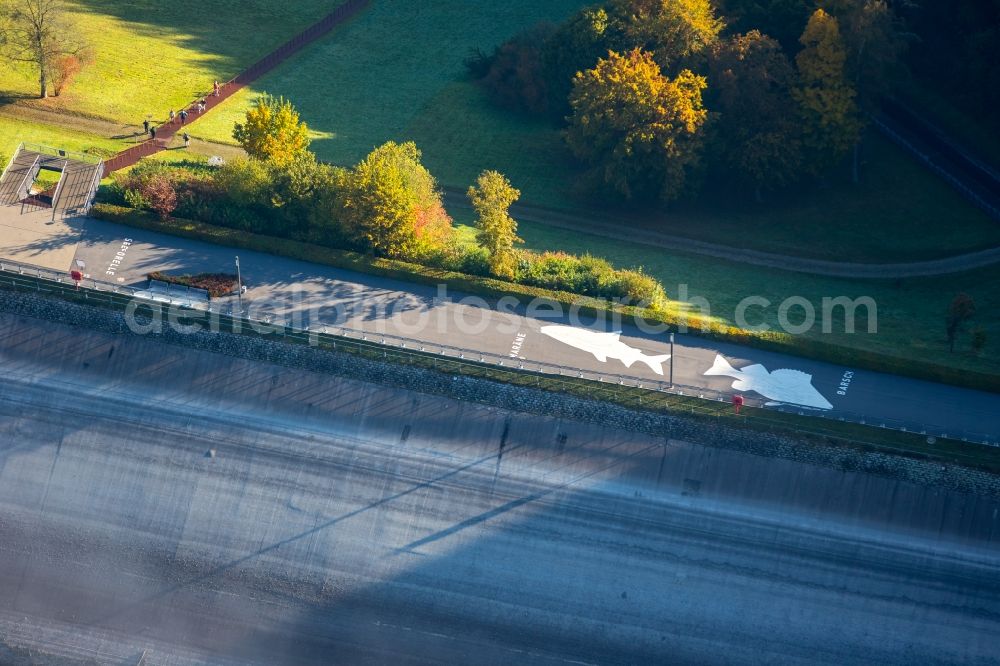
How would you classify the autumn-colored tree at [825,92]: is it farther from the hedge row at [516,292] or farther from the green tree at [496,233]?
the green tree at [496,233]

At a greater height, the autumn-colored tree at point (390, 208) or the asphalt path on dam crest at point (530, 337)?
the autumn-colored tree at point (390, 208)

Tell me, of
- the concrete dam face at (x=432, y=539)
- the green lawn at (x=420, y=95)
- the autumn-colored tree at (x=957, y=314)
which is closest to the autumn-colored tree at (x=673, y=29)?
the green lawn at (x=420, y=95)

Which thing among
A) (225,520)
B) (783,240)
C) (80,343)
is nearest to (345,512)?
(225,520)

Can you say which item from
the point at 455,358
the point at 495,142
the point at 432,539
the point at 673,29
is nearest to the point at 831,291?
the point at 673,29

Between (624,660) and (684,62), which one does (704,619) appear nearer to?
(624,660)

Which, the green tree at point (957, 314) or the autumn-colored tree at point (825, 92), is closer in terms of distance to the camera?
the green tree at point (957, 314)

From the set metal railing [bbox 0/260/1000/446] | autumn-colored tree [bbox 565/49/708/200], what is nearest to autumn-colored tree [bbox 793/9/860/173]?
autumn-colored tree [bbox 565/49/708/200]
